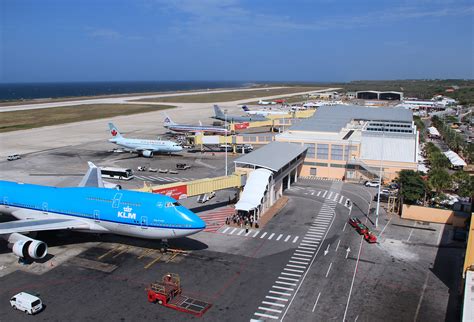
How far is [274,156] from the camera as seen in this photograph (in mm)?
75125

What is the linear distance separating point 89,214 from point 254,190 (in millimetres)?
25267

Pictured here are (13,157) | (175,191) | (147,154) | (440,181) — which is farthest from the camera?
(147,154)

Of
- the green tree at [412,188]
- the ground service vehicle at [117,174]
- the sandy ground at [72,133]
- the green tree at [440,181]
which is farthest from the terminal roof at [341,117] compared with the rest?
the sandy ground at [72,133]

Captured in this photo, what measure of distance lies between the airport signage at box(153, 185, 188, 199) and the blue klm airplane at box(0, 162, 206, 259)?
34.2ft

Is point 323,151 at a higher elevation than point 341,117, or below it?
below

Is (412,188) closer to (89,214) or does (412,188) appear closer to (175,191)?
(175,191)

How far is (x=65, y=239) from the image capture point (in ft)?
171

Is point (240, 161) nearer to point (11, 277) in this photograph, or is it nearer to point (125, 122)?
point (11, 277)

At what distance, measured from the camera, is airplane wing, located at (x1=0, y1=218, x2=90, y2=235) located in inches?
1756

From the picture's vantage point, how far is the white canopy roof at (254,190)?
58.5 meters

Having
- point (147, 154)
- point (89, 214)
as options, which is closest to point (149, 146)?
point (147, 154)

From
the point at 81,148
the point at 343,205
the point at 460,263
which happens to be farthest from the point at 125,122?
the point at 460,263

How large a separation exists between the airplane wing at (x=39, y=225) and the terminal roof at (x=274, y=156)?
94.5ft

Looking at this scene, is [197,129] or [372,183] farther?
[197,129]
